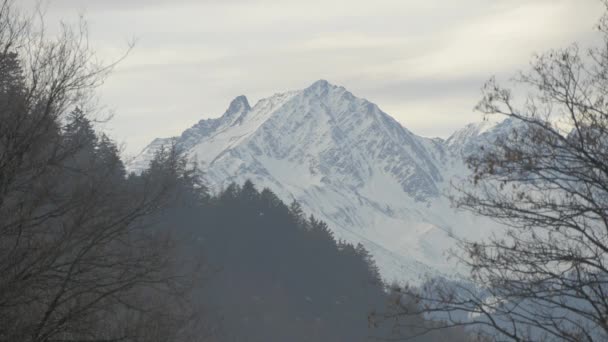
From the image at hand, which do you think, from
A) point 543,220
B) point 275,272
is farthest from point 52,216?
point 275,272

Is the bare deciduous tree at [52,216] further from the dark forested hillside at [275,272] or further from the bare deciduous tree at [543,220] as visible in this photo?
the dark forested hillside at [275,272]

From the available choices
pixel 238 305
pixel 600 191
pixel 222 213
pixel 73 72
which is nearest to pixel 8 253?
pixel 73 72

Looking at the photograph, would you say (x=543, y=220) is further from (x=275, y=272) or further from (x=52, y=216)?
(x=275, y=272)

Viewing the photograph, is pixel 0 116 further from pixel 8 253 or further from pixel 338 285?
pixel 338 285

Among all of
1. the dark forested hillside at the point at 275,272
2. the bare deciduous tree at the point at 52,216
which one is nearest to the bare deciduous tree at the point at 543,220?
the bare deciduous tree at the point at 52,216

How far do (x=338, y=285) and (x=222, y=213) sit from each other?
13.6 metres

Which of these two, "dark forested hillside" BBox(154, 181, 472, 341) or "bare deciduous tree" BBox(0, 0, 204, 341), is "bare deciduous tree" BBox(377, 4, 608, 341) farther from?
"dark forested hillside" BBox(154, 181, 472, 341)

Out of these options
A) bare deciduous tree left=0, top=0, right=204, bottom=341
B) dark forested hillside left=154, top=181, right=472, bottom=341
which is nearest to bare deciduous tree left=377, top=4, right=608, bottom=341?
bare deciduous tree left=0, top=0, right=204, bottom=341

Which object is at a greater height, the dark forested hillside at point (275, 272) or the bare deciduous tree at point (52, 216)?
the dark forested hillside at point (275, 272)

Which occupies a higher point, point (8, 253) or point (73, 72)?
point (73, 72)

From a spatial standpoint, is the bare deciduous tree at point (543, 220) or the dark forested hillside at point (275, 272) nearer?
the bare deciduous tree at point (543, 220)

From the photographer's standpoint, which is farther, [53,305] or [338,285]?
[338,285]

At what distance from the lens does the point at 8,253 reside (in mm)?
11859

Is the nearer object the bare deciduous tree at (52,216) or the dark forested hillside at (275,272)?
the bare deciduous tree at (52,216)
